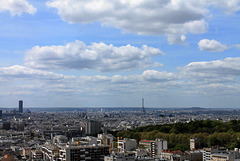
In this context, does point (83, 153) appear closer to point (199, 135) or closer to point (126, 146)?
point (126, 146)

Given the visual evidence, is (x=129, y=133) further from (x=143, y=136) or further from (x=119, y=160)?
(x=119, y=160)

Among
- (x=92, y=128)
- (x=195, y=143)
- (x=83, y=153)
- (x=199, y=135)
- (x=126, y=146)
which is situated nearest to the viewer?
(x=83, y=153)

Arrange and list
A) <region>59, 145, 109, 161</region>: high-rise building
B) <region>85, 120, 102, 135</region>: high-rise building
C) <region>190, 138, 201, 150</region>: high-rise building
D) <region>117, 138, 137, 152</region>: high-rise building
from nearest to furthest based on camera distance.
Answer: <region>59, 145, 109, 161</region>: high-rise building → <region>117, 138, 137, 152</region>: high-rise building → <region>190, 138, 201, 150</region>: high-rise building → <region>85, 120, 102, 135</region>: high-rise building

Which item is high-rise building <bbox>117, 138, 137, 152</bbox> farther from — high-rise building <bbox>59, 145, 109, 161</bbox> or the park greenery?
high-rise building <bbox>59, 145, 109, 161</bbox>

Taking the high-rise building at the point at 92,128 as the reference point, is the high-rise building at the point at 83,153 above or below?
above

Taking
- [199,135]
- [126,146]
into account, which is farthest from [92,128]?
[126,146]

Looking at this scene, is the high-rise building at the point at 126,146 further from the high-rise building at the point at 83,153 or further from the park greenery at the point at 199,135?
the high-rise building at the point at 83,153

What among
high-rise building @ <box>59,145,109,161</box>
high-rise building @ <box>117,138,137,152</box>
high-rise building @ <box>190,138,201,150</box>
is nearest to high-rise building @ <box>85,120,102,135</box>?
high-rise building @ <box>190,138,201,150</box>

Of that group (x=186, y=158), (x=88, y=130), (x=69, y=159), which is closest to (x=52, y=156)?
(x=69, y=159)

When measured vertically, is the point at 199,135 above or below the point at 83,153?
above

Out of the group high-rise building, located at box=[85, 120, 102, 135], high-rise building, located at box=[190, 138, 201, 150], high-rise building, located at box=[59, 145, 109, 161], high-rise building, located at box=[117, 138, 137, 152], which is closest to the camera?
high-rise building, located at box=[59, 145, 109, 161]

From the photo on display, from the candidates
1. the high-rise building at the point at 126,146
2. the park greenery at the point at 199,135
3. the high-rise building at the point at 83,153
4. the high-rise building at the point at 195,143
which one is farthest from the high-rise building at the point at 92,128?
the high-rise building at the point at 83,153
